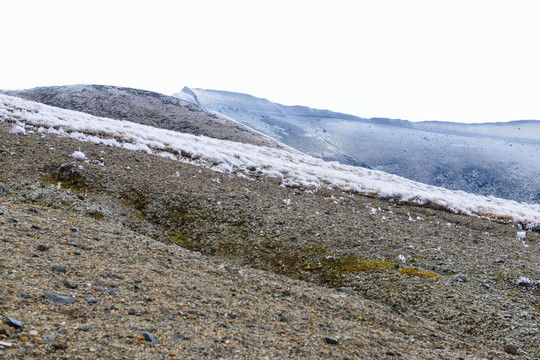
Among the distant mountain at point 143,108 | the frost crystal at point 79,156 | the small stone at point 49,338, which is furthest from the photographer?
the distant mountain at point 143,108

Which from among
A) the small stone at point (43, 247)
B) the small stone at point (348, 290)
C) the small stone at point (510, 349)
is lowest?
the small stone at point (510, 349)

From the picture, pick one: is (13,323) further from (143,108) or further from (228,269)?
(143,108)

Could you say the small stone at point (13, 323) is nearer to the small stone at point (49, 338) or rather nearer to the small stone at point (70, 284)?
the small stone at point (49, 338)

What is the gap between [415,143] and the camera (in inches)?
4205

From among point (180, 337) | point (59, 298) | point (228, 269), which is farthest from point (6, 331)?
point (228, 269)

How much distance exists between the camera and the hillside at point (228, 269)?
6227 millimetres

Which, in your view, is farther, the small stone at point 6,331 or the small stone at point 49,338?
the small stone at point 49,338

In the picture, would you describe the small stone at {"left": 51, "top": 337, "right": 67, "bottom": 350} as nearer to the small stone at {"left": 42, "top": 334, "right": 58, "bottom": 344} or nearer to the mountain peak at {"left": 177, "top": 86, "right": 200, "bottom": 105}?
the small stone at {"left": 42, "top": 334, "right": 58, "bottom": 344}

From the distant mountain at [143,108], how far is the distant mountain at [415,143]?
33.1 meters

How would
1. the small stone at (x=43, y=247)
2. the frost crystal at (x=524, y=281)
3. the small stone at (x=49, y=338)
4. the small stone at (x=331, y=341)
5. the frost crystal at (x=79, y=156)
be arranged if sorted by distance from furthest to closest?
the frost crystal at (x=79, y=156) → the frost crystal at (x=524, y=281) → the small stone at (x=43, y=247) → the small stone at (x=331, y=341) → the small stone at (x=49, y=338)

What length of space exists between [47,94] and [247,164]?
66.1 metres

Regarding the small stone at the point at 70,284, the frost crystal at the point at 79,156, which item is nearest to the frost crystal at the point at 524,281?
the small stone at the point at 70,284

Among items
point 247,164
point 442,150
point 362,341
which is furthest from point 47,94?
point 442,150

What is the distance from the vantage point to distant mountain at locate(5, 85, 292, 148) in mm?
63375
